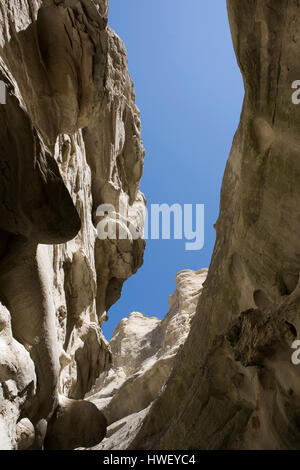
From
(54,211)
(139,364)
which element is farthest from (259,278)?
(139,364)

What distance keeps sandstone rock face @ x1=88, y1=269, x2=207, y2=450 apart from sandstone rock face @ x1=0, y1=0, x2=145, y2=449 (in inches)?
53.0

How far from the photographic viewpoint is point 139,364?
16.9 m

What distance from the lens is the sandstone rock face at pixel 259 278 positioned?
3.74 meters

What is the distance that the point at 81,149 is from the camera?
30.7ft

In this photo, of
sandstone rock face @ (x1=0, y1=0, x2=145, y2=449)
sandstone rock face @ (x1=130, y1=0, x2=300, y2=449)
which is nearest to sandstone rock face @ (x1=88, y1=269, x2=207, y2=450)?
sandstone rock face @ (x1=0, y1=0, x2=145, y2=449)

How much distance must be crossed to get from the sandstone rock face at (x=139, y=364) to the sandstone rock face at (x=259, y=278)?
1929mm

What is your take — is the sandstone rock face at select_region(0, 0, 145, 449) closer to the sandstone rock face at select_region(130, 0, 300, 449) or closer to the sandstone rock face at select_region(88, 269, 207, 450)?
the sandstone rock face at select_region(88, 269, 207, 450)

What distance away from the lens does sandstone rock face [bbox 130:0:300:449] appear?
3.74m

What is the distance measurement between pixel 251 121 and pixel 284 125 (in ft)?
1.92

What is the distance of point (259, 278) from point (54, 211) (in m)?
2.53

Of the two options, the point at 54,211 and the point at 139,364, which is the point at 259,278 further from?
→ the point at 139,364

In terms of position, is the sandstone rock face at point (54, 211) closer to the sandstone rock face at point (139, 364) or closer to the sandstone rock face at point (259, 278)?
the sandstone rock face at point (139, 364)

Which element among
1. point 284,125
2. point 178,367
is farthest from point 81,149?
point 284,125
